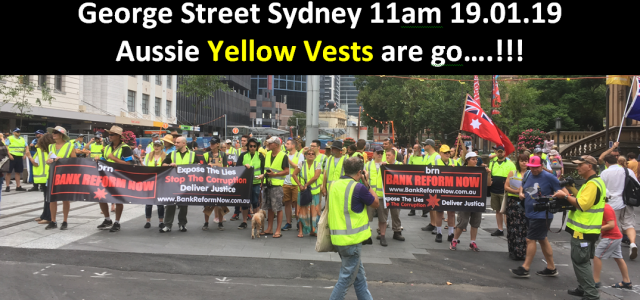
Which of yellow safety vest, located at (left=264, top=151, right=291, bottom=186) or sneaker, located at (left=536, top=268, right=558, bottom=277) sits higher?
yellow safety vest, located at (left=264, top=151, right=291, bottom=186)

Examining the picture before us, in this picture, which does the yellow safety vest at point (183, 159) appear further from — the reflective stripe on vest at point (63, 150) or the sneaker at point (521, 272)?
the sneaker at point (521, 272)

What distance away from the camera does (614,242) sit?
6.01 metres

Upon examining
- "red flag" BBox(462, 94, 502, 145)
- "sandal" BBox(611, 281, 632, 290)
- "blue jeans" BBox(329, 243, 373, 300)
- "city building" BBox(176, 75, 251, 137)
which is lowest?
"sandal" BBox(611, 281, 632, 290)

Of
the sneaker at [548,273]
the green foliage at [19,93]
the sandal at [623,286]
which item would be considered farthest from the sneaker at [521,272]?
the green foliage at [19,93]

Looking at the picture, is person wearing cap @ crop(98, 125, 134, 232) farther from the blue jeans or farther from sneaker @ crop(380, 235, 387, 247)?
the blue jeans

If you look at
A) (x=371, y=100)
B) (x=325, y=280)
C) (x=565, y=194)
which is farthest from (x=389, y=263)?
(x=371, y=100)

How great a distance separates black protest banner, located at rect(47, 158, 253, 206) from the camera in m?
8.76

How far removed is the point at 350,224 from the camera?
15.6 feet

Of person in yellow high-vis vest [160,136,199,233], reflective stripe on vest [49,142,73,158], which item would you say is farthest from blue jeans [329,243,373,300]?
reflective stripe on vest [49,142,73,158]

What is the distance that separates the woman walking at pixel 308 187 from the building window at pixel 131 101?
1438 inches

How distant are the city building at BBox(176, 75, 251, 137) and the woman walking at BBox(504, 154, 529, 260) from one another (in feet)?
150

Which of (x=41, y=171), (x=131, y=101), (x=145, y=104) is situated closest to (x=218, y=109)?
(x=145, y=104)

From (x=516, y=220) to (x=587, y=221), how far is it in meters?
1.91

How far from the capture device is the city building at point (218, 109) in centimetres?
5969
